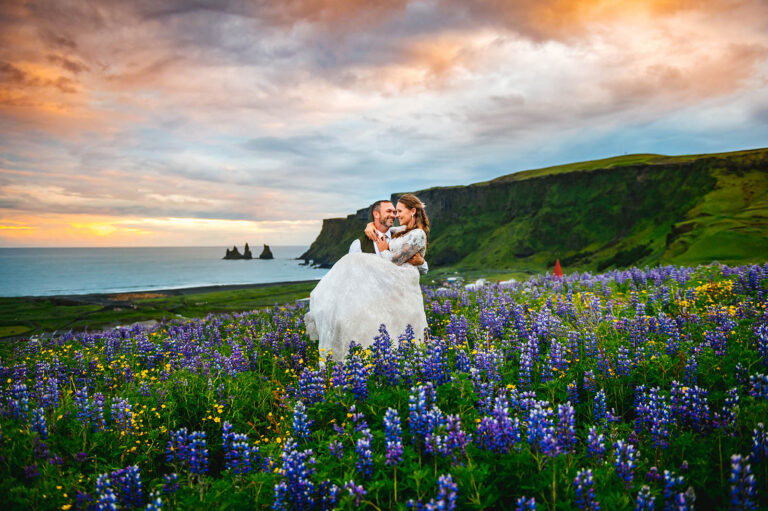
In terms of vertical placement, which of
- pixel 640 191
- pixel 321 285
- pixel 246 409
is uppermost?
pixel 640 191

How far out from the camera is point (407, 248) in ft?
27.6

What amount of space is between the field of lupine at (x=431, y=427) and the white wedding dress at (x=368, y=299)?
109 centimetres

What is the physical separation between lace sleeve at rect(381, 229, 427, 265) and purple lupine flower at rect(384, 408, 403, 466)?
4873 mm

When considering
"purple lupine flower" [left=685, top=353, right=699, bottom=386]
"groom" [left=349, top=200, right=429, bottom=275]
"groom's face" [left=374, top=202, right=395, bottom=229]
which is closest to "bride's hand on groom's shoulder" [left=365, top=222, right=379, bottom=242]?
"groom" [left=349, top=200, right=429, bottom=275]

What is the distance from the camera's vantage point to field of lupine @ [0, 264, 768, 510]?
10.8 ft

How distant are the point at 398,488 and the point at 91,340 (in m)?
12.8

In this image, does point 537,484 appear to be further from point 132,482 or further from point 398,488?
point 132,482

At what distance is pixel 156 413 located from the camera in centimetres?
572

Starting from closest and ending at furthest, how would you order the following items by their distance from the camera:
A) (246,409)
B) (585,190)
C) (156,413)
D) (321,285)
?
1. (156,413)
2. (246,409)
3. (321,285)
4. (585,190)

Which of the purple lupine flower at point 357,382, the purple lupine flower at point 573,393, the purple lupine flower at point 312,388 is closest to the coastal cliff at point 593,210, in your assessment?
the purple lupine flower at point 573,393

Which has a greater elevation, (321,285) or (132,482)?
(321,285)

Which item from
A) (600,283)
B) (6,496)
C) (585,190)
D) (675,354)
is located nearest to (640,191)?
(585,190)

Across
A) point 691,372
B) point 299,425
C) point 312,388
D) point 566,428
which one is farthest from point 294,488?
point 691,372

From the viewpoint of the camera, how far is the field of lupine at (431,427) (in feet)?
10.8
